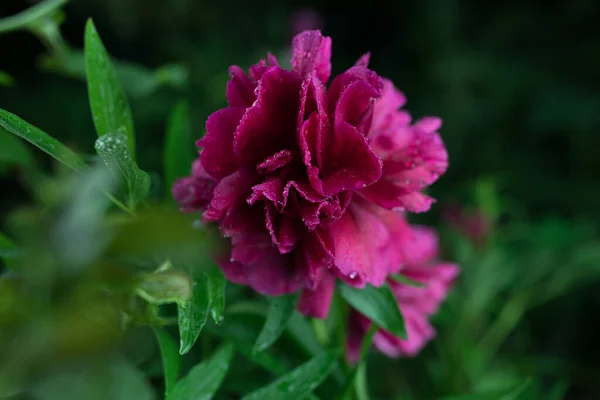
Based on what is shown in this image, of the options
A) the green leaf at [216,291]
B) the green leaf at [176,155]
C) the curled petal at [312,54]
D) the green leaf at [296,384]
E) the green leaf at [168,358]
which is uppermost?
the curled petal at [312,54]

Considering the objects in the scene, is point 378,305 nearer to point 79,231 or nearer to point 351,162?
point 351,162

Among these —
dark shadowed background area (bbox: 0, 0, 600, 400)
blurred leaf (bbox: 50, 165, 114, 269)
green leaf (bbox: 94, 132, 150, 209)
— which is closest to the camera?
blurred leaf (bbox: 50, 165, 114, 269)

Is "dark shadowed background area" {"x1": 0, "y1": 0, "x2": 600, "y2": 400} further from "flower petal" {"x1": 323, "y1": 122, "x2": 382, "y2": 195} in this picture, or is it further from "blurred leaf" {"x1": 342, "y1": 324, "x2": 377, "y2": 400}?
"flower petal" {"x1": 323, "y1": 122, "x2": 382, "y2": 195}

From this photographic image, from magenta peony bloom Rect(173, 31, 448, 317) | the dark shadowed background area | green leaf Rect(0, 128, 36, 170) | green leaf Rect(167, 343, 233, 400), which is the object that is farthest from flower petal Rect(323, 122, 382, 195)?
the dark shadowed background area

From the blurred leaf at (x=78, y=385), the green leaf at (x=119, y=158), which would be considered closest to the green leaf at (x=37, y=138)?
the green leaf at (x=119, y=158)

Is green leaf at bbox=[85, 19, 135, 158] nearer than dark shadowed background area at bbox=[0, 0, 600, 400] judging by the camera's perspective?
Yes

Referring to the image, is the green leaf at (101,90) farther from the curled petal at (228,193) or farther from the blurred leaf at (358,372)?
the blurred leaf at (358,372)
